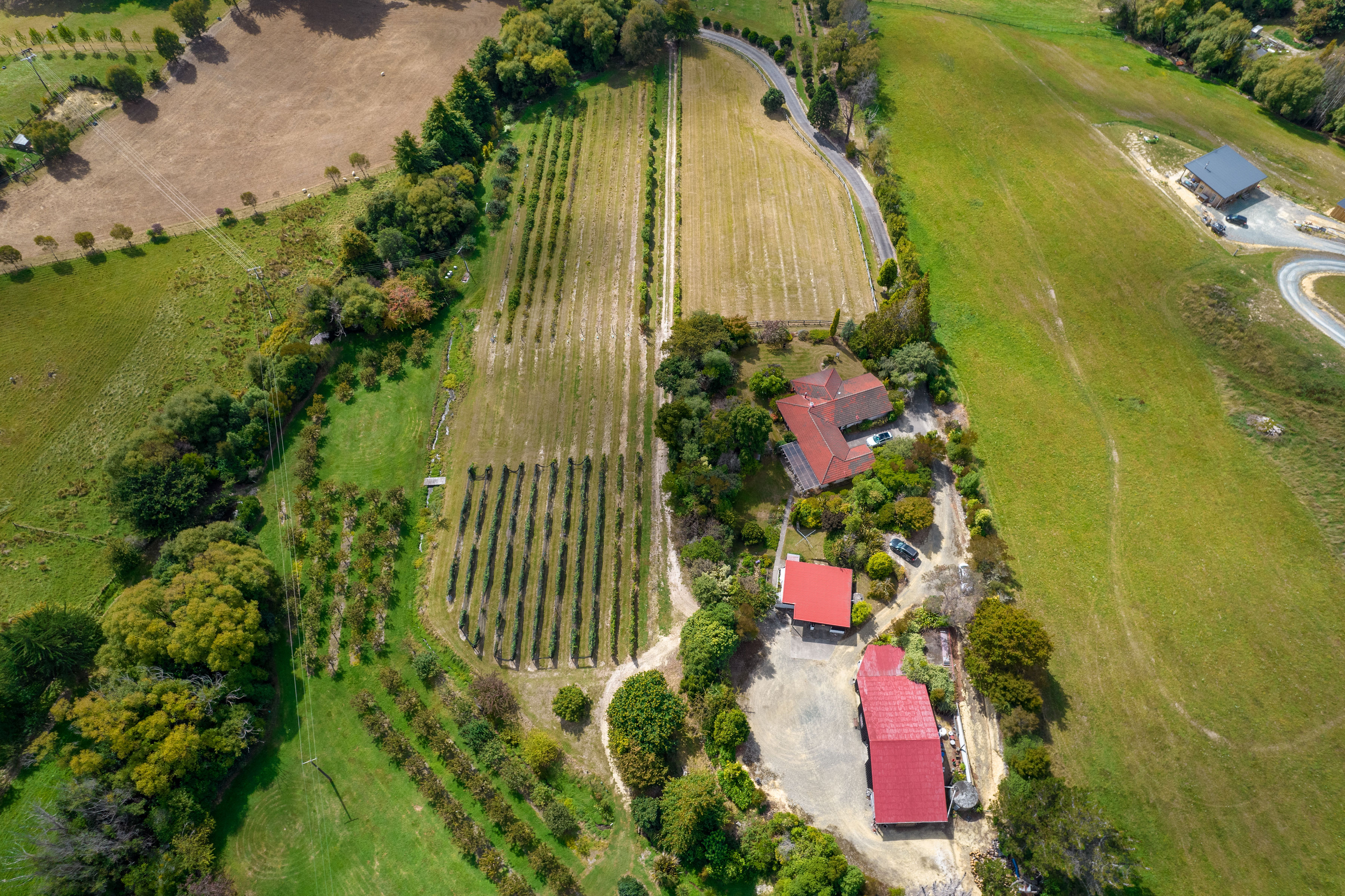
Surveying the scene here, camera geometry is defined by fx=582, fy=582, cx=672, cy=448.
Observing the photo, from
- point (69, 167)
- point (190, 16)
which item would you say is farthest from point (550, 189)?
point (190, 16)

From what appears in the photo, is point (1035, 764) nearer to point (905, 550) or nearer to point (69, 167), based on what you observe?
point (905, 550)

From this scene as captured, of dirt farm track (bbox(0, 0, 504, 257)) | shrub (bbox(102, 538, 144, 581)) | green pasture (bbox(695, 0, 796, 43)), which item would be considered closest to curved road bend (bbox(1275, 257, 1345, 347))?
green pasture (bbox(695, 0, 796, 43))

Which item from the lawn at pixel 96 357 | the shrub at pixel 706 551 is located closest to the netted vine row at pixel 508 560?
the lawn at pixel 96 357

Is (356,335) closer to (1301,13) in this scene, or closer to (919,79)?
(919,79)

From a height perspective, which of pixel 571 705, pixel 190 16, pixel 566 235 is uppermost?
pixel 190 16

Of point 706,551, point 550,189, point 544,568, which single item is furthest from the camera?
point 550,189

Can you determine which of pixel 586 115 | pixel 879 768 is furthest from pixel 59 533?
pixel 586 115

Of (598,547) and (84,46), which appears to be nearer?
(598,547)
